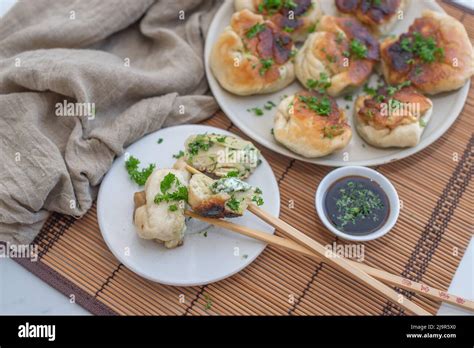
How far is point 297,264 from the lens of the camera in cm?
289

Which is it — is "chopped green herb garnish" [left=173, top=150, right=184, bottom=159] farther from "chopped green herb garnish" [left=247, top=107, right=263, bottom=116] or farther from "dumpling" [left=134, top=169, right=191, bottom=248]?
"chopped green herb garnish" [left=247, top=107, right=263, bottom=116]

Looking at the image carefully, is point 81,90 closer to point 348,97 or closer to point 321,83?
point 321,83

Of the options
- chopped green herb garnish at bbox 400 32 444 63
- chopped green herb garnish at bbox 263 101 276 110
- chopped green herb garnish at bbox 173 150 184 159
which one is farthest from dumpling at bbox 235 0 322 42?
chopped green herb garnish at bbox 173 150 184 159

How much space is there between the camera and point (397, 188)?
309cm

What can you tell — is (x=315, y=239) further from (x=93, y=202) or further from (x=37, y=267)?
(x=37, y=267)

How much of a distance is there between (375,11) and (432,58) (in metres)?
0.44

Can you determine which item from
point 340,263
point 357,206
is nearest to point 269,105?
point 357,206

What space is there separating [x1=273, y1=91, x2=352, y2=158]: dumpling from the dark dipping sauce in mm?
212

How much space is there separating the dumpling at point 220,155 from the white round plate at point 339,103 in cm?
19

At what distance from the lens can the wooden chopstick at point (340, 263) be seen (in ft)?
8.76

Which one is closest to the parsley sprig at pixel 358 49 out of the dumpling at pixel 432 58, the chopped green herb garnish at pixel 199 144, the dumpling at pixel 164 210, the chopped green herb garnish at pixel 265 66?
the dumpling at pixel 432 58

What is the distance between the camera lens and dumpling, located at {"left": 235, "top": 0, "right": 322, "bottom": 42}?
10.9 feet
